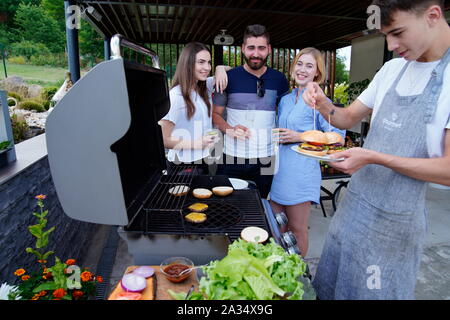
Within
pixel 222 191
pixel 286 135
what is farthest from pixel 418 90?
pixel 222 191

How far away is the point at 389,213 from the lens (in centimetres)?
155

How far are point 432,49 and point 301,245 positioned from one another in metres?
2.00

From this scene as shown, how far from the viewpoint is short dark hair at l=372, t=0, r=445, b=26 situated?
51.0 inches

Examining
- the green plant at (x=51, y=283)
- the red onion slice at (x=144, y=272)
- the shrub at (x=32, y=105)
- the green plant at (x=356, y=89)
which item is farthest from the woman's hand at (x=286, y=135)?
the green plant at (x=356, y=89)

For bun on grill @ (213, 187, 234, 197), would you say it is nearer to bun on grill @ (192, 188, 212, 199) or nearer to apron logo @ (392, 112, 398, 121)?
bun on grill @ (192, 188, 212, 199)

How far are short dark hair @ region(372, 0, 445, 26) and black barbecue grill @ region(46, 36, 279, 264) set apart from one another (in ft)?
3.76

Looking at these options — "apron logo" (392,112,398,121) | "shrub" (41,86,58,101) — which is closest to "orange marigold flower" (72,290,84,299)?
"apron logo" (392,112,398,121)

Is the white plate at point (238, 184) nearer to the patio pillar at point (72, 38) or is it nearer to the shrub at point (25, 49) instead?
the patio pillar at point (72, 38)

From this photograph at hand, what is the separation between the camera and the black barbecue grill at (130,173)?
1145 millimetres

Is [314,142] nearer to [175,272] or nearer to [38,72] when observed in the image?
[175,272]

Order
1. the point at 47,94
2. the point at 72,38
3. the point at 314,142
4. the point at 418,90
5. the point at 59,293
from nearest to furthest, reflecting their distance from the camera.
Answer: the point at 418,90 < the point at 59,293 < the point at 314,142 < the point at 72,38 < the point at 47,94

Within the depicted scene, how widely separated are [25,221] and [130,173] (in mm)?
1148

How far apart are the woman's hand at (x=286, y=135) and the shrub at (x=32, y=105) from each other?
522 cm
